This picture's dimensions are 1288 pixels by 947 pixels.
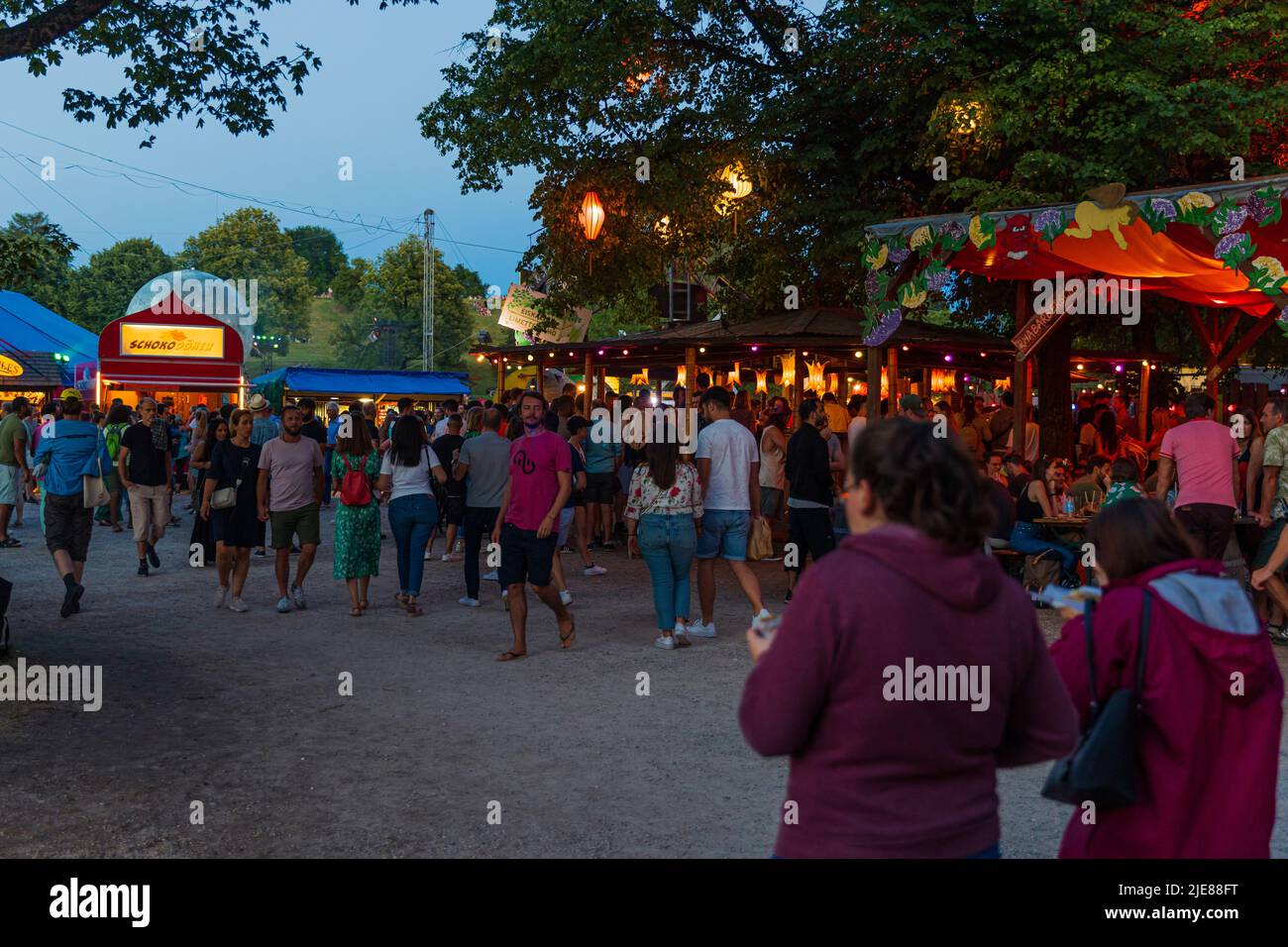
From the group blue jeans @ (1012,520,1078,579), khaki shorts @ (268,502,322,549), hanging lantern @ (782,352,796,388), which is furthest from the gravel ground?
hanging lantern @ (782,352,796,388)

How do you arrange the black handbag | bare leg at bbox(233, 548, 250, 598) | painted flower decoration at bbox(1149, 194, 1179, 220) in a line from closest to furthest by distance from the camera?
1. the black handbag
2. painted flower decoration at bbox(1149, 194, 1179, 220)
3. bare leg at bbox(233, 548, 250, 598)

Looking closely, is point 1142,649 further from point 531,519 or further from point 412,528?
point 412,528

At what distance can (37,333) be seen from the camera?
3136cm

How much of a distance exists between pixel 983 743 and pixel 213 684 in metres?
6.63

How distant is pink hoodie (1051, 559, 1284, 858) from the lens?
2766 mm

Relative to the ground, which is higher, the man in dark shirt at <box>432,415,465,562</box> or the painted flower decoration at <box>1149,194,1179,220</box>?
the painted flower decoration at <box>1149,194,1179,220</box>

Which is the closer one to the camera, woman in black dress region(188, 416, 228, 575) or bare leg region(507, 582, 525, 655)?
bare leg region(507, 582, 525, 655)

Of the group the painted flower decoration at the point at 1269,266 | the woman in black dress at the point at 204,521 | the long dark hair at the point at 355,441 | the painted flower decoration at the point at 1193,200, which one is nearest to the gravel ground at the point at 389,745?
the long dark hair at the point at 355,441

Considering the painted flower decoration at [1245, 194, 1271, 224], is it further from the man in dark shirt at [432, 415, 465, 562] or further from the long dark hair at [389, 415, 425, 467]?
the man in dark shirt at [432, 415, 465, 562]

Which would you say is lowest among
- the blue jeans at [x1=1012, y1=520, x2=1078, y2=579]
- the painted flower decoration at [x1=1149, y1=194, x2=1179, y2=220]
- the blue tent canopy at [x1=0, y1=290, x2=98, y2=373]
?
the blue jeans at [x1=1012, y1=520, x2=1078, y2=579]

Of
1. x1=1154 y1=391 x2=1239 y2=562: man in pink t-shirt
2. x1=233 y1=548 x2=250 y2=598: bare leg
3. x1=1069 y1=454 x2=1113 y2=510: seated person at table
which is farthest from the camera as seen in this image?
x1=1069 y1=454 x2=1113 y2=510: seated person at table

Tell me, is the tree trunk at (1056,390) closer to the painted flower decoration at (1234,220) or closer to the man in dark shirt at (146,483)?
the painted flower decoration at (1234,220)

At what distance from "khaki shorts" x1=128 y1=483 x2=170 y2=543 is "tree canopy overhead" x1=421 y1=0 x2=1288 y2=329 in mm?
6734

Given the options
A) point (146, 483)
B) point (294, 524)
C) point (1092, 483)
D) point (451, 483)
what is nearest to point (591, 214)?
point (451, 483)
